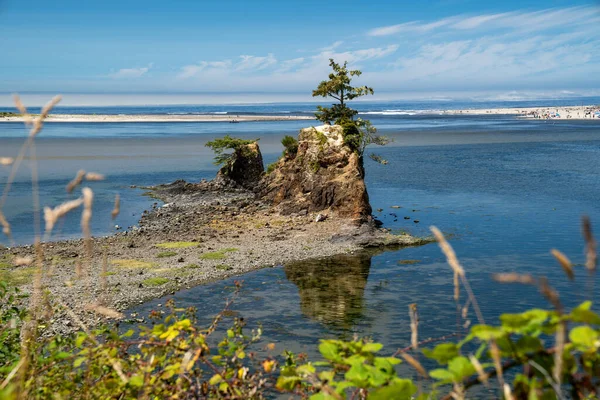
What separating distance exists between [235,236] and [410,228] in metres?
11.5

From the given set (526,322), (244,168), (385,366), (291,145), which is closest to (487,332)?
(526,322)

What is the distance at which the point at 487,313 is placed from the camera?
22250 millimetres

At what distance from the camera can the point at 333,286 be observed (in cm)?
2752

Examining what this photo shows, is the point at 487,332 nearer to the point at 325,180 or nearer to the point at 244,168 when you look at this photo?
the point at 325,180

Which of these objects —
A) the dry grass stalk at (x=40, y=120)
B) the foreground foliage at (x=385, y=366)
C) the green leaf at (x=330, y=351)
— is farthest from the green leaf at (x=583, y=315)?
the dry grass stalk at (x=40, y=120)

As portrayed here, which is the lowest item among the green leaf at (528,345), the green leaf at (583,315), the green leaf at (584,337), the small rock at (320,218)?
the small rock at (320,218)

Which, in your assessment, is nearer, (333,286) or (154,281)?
(333,286)

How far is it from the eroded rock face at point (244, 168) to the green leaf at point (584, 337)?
54.0 metres

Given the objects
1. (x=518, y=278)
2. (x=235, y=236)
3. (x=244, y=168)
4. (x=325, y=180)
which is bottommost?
(x=235, y=236)

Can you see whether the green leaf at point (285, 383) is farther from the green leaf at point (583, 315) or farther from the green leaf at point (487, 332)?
the green leaf at point (583, 315)

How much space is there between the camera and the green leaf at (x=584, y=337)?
284 centimetres

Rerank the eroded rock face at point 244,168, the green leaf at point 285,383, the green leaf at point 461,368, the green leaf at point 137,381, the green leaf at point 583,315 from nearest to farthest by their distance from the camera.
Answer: the green leaf at point 583,315 < the green leaf at point 461,368 < the green leaf at point 137,381 < the green leaf at point 285,383 < the eroded rock face at point 244,168

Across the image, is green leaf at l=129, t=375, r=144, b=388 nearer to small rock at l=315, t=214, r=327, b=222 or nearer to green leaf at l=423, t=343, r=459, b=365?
green leaf at l=423, t=343, r=459, b=365

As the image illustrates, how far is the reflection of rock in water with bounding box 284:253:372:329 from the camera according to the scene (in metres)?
23.2
